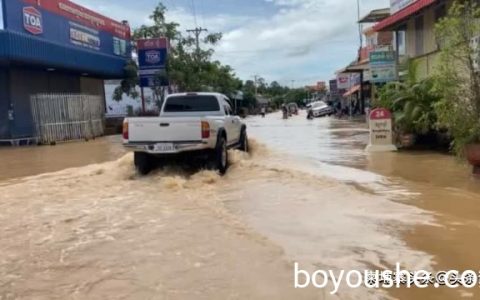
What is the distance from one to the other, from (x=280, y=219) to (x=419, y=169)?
574 centimetres

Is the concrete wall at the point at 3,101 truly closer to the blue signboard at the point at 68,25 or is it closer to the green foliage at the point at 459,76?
the blue signboard at the point at 68,25

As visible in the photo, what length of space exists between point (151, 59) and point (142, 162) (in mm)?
23255

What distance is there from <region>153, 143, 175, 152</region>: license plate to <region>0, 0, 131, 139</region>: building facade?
13698 millimetres

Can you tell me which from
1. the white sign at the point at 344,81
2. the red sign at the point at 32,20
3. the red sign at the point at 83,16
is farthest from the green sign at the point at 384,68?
the white sign at the point at 344,81

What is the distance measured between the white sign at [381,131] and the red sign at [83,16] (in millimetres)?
16792

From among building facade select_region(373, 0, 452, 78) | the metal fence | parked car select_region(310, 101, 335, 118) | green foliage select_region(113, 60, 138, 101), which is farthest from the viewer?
parked car select_region(310, 101, 335, 118)

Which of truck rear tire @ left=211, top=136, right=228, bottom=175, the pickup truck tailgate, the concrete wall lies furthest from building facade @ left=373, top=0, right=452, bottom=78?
the concrete wall

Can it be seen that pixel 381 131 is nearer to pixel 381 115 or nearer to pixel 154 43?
pixel 381 115

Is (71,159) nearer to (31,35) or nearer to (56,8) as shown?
(31,35)

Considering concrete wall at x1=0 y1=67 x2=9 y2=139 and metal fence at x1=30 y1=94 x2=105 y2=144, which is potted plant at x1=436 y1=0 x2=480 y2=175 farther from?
concrete wall at x1=0 y1=67 x2=9 y2=139

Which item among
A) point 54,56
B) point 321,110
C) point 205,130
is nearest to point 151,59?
point 54,56

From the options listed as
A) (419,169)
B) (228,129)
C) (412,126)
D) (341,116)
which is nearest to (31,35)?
(228,129)

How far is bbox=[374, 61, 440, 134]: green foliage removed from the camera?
1605 centimetres

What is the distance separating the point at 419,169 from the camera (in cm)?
1257
